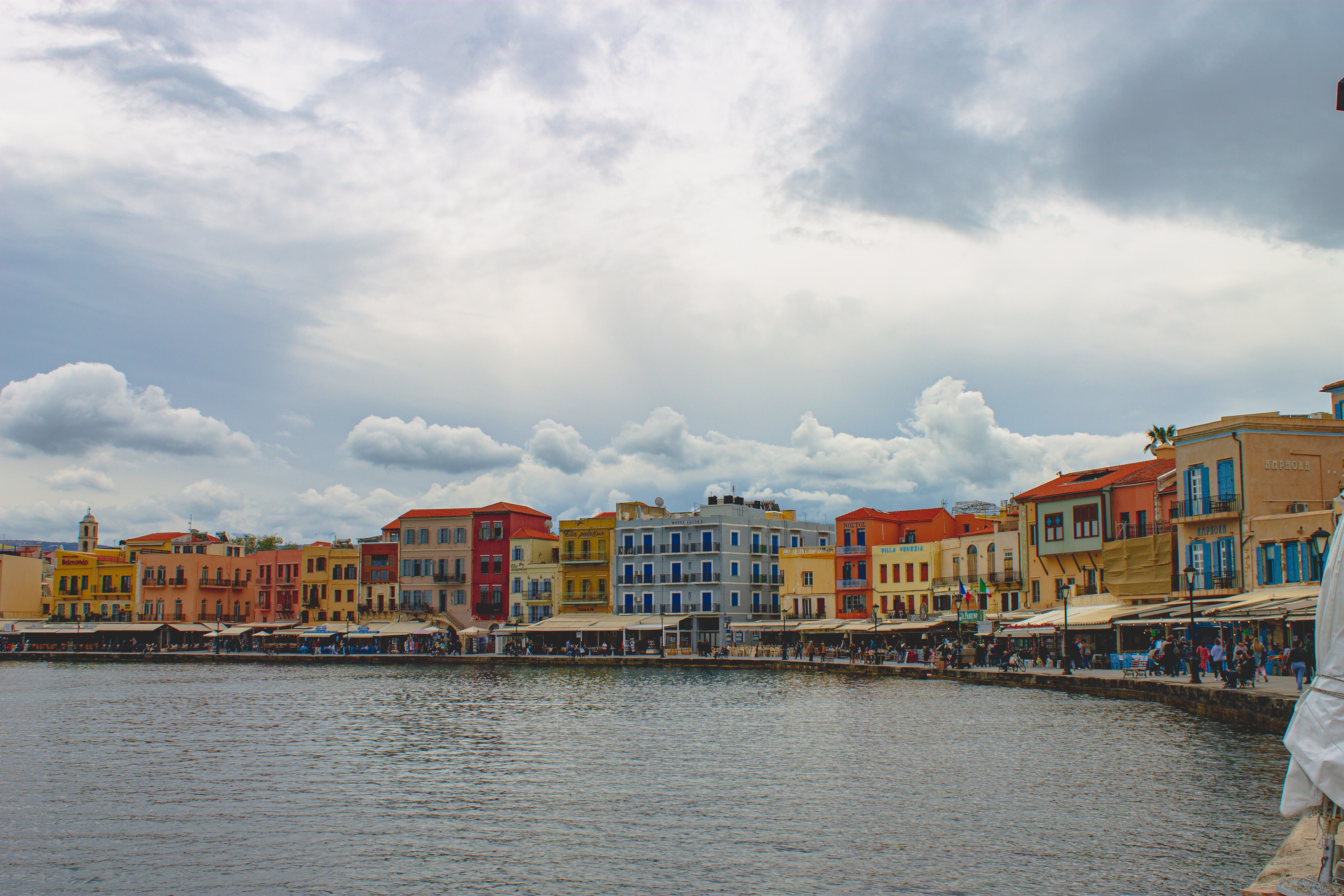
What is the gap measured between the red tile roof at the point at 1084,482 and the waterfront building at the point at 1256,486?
29.6ft

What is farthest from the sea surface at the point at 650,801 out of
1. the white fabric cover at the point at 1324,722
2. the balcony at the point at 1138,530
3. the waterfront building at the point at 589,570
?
the waterfront building at the point at 589,570

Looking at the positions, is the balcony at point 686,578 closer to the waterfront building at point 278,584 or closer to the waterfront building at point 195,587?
the waterfront building at point 278,584

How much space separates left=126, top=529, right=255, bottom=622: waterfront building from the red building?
83.3 feet

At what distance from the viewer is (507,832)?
61.4 ft

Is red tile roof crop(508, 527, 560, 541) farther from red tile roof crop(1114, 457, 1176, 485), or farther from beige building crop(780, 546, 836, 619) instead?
red tile roof crop(1114, 457, 1176, 485)

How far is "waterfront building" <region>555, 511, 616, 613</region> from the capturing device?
88.8 m

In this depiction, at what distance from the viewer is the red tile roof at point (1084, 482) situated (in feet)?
189

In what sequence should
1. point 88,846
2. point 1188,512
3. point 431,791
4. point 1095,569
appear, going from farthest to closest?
1. point 1095,569
2. point 1188,512
3. point 431,791
4. point 88,846

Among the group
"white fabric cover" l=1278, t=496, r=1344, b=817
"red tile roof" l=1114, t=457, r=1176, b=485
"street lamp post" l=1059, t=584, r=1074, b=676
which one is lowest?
"street lamp post" l=1059, t=584, r=1074, b=676

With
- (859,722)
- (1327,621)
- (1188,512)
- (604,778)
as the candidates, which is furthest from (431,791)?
(1188,512)

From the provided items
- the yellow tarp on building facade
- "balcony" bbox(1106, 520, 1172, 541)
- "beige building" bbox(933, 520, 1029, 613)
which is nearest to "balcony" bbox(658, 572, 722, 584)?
"beige building" bbox(933, 520, 1029, 613)

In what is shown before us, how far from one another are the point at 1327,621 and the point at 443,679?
54695 millimetres

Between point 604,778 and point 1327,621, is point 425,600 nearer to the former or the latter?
point 604,778

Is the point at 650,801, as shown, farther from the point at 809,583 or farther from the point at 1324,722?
the point at 809,583
